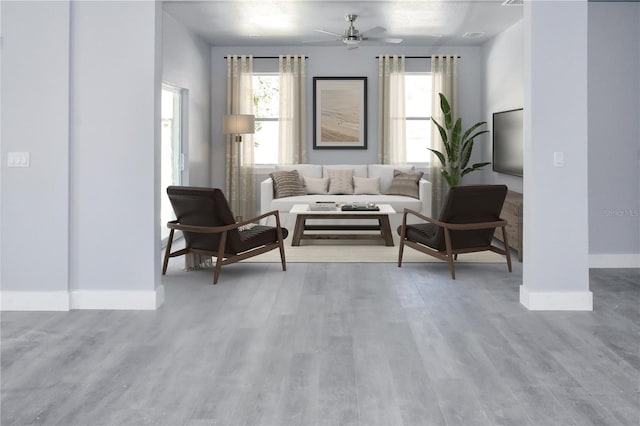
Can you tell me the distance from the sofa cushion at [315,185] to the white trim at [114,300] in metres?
5.09

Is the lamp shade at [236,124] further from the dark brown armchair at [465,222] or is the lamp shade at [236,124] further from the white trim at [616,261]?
the white trim at [616,261]

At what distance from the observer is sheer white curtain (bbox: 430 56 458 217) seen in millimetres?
9664

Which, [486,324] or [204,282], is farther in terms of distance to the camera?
[204,282]

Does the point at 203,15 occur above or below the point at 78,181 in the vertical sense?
above

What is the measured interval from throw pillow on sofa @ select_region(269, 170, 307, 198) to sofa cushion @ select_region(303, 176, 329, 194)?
14 cm

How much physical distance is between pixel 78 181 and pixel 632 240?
4952mm

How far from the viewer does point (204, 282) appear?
5441 millimetres

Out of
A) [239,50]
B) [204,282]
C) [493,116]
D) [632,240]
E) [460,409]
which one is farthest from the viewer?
[239,50]

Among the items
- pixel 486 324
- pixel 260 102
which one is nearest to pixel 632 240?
pixel 486 324

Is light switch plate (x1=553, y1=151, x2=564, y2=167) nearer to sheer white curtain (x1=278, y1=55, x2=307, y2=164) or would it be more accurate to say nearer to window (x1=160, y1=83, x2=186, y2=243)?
window (x1=160, y1=83, x2=186, y2=243)

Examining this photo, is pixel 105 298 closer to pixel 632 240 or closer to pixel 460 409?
pixel 460 409

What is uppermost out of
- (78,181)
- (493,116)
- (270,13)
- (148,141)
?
(270,13)

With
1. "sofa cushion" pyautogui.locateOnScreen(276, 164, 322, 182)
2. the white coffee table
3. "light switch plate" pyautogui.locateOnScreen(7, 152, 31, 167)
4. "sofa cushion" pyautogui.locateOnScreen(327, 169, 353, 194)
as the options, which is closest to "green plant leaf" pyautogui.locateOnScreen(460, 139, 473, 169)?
"sofa cushion" pyautogui.locateOnScreen(327, 169, 353, 194)

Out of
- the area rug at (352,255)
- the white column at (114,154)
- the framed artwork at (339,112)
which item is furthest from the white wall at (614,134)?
the framed artwork at (339,112)
